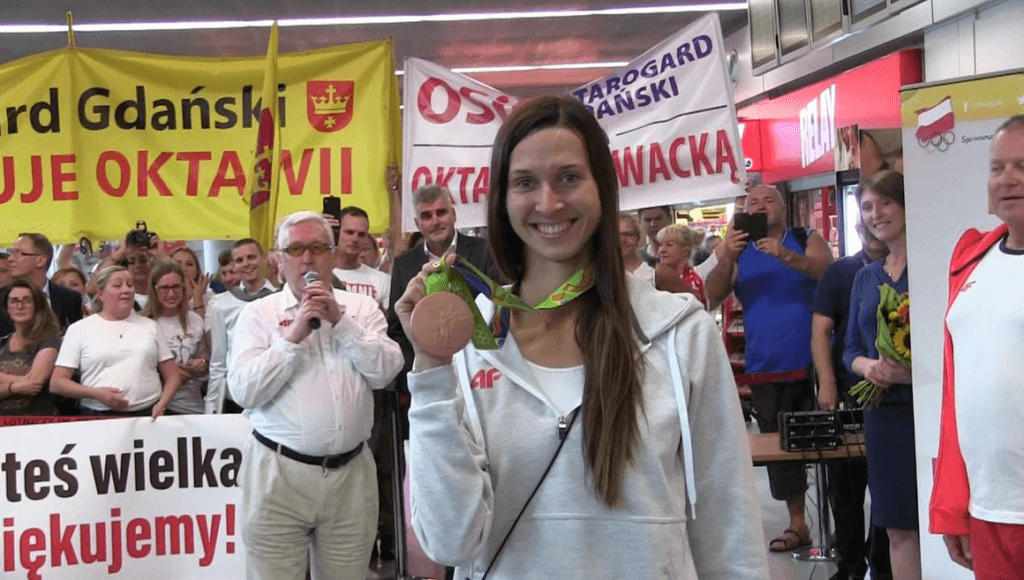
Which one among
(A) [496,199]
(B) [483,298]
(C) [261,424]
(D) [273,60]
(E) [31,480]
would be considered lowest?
(E) [31,480]

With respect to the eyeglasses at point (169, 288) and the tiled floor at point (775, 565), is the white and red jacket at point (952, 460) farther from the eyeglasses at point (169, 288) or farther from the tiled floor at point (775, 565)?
the eyeglasses at point (169, 288)

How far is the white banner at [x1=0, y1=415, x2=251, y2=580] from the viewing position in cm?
549

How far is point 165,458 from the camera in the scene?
5598 millimetres

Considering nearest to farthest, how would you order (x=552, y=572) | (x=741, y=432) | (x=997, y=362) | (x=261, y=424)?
(x=552, y=572)
(x=741, y=432)
(x=997, y=362)
(x=261, y=424)

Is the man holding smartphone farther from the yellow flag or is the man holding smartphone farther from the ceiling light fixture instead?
the ceiling light fixture

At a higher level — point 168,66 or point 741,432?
point 168,66

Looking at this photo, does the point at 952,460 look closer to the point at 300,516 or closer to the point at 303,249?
the point at 300,516

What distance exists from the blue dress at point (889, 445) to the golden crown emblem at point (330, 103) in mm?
3157

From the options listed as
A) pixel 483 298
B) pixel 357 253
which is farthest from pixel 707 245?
pixel 483 298

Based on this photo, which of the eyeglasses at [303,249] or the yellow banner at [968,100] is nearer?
the yellow banner at [968,100]

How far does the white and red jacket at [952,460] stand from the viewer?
3.20 m

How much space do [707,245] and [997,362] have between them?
9.34 meters

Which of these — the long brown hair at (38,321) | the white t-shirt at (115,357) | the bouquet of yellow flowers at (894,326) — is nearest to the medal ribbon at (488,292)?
the bouquet of yellow flowers at (894,326)

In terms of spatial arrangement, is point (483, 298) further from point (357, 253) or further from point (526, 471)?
point (357, 253)
